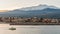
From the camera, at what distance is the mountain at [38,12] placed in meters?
1.88

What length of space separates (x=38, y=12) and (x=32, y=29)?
261mm

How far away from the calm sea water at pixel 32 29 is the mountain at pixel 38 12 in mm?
160

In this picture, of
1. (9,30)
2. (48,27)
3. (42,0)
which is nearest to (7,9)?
(9,30)

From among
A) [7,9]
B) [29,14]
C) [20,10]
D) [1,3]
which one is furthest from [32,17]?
[1,3]

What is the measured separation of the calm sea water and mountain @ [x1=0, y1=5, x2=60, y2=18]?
0.16 meters

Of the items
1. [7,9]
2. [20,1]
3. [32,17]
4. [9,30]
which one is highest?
[20,1]

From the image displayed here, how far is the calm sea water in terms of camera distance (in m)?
1.86

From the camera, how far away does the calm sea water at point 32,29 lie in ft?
6.10

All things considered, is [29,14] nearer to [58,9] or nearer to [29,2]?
[29,2]

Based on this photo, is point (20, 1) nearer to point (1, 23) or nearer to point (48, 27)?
point (1, 23)

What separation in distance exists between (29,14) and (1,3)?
0.45 meters

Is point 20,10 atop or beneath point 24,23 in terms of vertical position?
atop

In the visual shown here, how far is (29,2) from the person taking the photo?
6.27ft

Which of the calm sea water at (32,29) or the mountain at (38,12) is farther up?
the mountain at (38,12)
